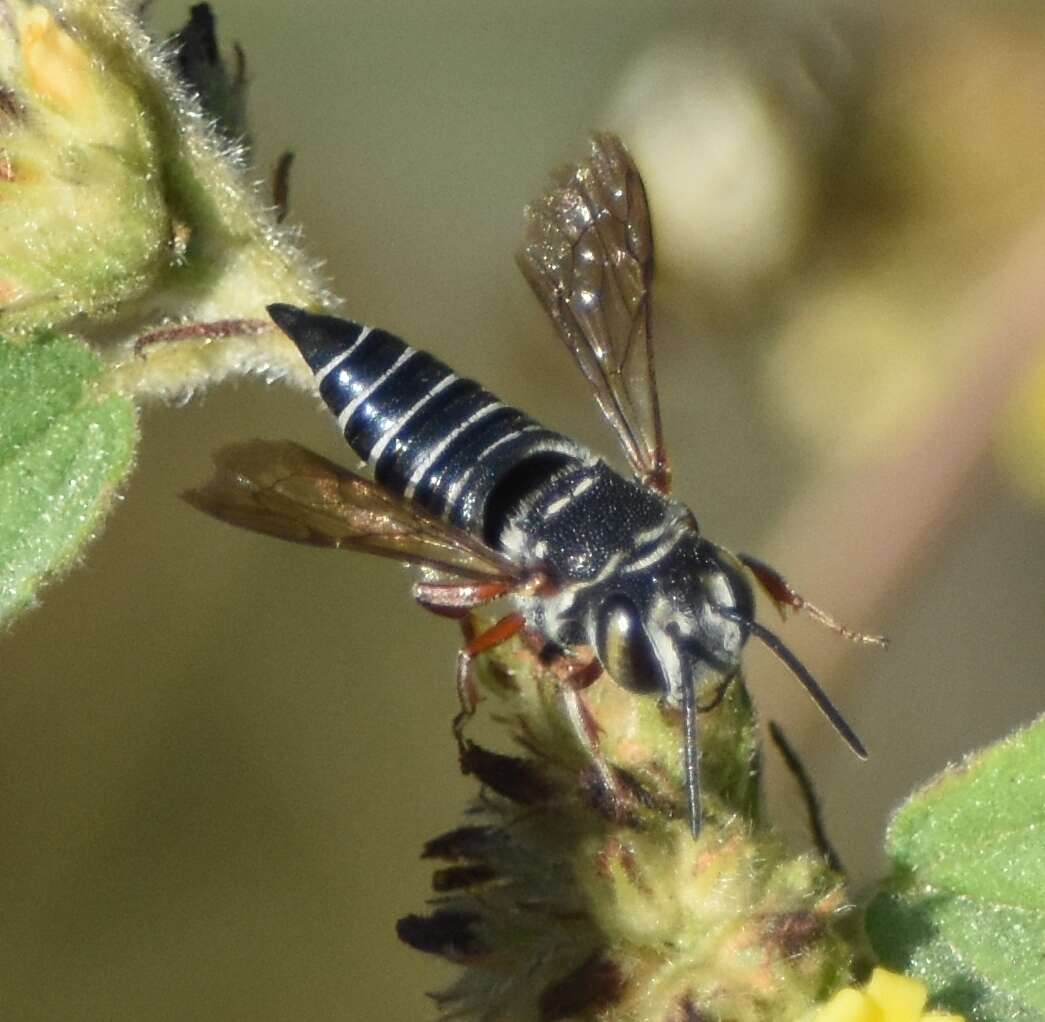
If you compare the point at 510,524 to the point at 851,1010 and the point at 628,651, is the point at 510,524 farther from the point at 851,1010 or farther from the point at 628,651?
the point at 851,1010

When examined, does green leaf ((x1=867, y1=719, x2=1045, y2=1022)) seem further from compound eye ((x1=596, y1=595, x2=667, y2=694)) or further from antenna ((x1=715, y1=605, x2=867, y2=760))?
compound eye ((x1=596, y1=595, x2=667, y2=694))

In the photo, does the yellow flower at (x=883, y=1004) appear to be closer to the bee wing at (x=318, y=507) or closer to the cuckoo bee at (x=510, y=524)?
the cuckoo bee at (x=510, y=524)

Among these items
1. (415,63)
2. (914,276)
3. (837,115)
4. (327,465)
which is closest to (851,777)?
(914,276)

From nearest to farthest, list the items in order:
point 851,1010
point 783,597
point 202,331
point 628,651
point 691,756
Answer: point 851,1010, point 691,756, point 628,651, point 202,331, point 783,597

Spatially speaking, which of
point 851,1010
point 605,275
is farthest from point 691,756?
point 605,275

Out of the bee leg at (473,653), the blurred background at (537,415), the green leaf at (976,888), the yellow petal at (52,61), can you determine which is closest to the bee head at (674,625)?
the bee leg at (473,653)

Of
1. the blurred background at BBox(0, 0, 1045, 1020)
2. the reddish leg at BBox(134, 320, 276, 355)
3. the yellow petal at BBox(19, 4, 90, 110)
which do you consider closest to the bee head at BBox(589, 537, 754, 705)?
the reddish leg at BBox(134, 320, 276, 355)

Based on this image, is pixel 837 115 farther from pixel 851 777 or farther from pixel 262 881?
pixel 262 881
